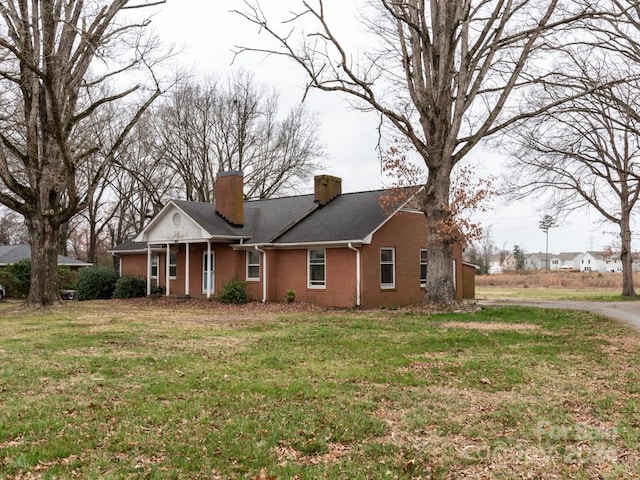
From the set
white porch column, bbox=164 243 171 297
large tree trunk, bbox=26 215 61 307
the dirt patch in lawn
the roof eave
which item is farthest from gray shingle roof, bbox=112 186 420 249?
the dirt patch in lawn

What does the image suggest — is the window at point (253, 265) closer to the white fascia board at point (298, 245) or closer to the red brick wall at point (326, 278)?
the white fascia board at point (298, 245)

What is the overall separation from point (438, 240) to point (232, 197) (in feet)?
34.3

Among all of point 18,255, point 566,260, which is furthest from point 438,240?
point 566,260

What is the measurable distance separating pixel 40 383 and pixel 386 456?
5.08m

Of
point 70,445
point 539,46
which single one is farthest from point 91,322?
point 539,46

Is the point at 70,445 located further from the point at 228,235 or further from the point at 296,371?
the point at 228,235

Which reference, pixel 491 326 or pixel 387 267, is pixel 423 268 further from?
pixel 491 326

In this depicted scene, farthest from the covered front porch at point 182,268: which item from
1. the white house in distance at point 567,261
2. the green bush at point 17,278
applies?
the white house in distance at point 567,261

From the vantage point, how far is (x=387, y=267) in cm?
2245

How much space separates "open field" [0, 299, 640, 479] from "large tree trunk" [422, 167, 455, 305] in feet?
19.7

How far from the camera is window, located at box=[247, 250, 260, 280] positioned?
24141 mm

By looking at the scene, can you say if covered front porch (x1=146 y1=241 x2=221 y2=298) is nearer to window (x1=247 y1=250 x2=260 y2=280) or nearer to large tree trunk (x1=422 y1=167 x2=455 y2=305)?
window (x1=247 y1=250 x2=260 y2=280)

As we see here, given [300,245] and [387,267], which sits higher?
[300,245]

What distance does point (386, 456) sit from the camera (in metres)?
5.12
